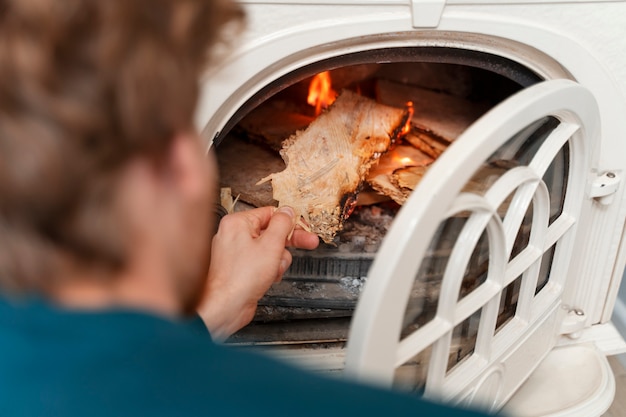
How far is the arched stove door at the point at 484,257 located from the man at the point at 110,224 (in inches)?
8.4

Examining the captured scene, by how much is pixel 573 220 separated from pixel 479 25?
12.1 inches

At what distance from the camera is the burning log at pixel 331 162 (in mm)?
1172

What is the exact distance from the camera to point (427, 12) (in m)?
0.94

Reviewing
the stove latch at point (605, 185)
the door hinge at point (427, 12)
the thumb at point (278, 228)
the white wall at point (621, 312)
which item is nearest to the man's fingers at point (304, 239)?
the thumb at point (278, 228)

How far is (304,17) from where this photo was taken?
937 mm

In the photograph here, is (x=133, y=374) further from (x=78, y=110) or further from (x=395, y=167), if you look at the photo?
(x=395, y=167)

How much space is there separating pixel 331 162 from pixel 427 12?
0.32 meters

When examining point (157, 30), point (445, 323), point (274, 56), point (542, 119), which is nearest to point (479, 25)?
point (542, 119)

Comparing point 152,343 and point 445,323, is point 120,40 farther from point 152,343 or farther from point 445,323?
point 445,323

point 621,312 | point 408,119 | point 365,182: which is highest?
point 408,119

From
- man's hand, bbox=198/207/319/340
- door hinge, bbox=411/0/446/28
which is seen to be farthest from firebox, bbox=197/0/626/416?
man's hand, bbox=198/207/319/340

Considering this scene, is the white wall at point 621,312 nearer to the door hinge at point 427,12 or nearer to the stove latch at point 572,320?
the stove latch at point 572,320

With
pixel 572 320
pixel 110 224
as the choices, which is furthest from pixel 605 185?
pixel 110 224

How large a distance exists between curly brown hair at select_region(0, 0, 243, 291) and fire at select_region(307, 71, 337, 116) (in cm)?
89
